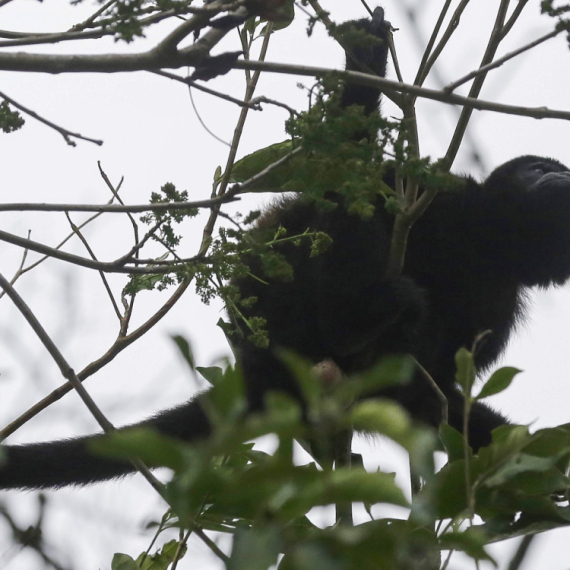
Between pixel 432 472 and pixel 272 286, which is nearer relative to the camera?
pixel 432 472

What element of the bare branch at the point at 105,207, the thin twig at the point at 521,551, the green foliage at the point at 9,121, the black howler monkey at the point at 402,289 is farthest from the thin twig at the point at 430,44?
the thin twig at the point at 521,551

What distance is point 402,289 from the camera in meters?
3.16

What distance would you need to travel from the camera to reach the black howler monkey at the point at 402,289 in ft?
10.2

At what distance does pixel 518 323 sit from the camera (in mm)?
4188

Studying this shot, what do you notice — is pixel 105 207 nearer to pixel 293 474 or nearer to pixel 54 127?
pixel 54 127

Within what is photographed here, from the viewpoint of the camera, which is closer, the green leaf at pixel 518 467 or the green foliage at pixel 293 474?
the green foliage at pixel 293 474

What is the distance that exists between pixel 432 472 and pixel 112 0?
1516mm

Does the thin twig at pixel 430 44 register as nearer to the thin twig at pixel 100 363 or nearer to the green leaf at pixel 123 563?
the thin twig at pixel 100 363

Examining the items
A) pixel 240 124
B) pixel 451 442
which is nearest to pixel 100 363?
pixel 240 124

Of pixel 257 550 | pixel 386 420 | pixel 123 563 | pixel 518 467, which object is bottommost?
pixel 257 550

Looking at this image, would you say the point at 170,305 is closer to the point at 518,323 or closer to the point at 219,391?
the point at 518,323

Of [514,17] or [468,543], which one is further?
[514,17]

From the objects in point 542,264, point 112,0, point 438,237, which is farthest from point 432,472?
point 542,264

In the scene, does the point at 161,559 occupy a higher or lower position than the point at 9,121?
lower
